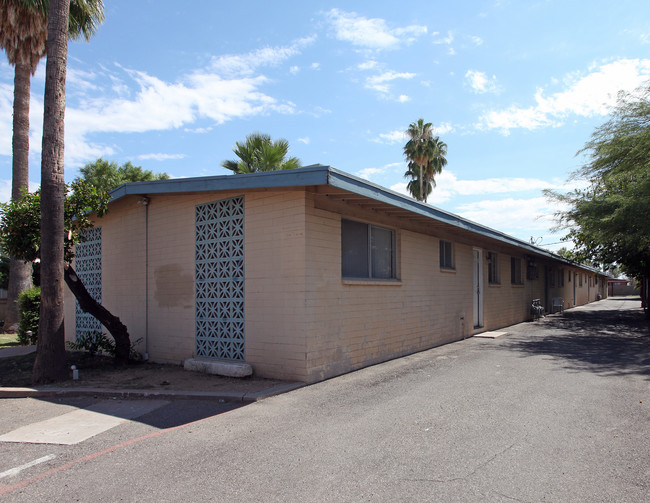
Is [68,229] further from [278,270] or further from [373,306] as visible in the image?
[373,306]

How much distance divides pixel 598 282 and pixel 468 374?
1966 inches

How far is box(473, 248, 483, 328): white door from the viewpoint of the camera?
579 inches

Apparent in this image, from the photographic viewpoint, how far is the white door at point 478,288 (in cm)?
1470

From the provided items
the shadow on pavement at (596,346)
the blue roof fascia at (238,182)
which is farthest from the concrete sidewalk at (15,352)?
the shadow on pavement at (596,346)

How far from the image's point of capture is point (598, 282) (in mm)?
50750

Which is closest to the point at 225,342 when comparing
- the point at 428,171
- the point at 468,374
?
the point at 468,374

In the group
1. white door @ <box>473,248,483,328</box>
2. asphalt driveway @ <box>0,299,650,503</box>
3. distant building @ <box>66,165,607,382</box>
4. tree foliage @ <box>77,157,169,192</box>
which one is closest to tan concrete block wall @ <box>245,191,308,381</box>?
distant building @ <box>66,165,607,382</box>

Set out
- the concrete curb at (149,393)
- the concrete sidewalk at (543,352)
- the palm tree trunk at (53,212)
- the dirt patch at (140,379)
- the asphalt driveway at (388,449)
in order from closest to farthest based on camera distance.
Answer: the asphalt driveway at (388,449) < the concrete curb at (149,393) < the concrete sidewalk at (543,352) < the dirt patch at (140,379) < the palm tree trunk at (53,212)

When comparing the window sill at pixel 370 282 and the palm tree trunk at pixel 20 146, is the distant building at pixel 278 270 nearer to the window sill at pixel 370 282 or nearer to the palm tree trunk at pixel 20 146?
the window sill at pixel 370 282

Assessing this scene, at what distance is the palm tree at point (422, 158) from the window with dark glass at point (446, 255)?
70.5ft

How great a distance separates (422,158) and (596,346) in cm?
2404

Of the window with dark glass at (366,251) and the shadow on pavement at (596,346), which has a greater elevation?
the window with dark glass at (366,251)

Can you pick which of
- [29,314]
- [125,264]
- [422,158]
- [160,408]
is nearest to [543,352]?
[160,408]

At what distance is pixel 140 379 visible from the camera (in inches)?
322
